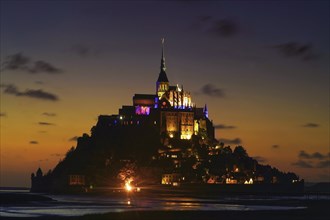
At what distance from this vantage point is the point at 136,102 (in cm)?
17438

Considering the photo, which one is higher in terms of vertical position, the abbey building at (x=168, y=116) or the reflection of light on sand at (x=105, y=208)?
the abbey building at (x=168, y=116)

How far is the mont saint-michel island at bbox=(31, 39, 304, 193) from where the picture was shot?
509ft

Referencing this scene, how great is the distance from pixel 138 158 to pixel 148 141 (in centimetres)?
734

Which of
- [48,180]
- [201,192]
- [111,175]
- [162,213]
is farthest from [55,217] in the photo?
[48,180]

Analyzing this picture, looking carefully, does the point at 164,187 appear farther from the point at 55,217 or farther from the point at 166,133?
the point at 55,217

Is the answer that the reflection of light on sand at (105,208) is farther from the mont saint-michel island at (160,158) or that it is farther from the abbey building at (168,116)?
the abbey building at (168,116)

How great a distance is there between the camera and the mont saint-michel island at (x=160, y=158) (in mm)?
155250

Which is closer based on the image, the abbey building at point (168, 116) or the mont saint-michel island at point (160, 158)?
the mont saint-michel island at point (160, 158)

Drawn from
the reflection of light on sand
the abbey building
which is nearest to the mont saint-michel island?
the abbey building

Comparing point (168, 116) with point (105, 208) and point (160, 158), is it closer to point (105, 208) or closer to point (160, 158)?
point (160, 158)

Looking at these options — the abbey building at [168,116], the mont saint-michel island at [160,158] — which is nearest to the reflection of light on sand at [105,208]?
the mont saint-michel island at [160,158]

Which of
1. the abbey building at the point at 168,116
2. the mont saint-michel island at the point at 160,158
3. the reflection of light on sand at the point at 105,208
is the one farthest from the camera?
the abbey building at the point at 168,116

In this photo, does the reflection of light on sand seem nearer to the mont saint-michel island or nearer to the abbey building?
the mont saint-michel island

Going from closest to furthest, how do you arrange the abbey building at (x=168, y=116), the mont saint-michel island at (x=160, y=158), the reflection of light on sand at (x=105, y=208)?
1. the reflection of light on sand at (x=105, y=208)
2. the mont saint-michel island at (x=160, y=158)
3. the abbey building at (x=168, y=116)
